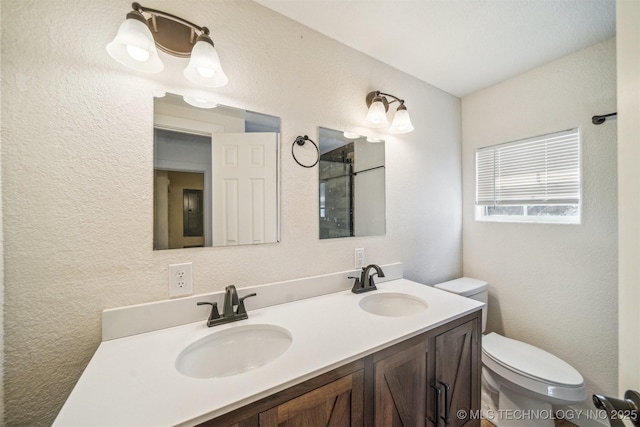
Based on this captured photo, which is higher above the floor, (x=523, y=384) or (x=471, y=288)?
(x=471, y=288)

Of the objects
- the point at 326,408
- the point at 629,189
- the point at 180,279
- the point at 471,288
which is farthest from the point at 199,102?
the point at 471,288

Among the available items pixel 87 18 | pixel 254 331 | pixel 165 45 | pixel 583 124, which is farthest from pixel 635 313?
pixel 87 18

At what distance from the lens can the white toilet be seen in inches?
46.8

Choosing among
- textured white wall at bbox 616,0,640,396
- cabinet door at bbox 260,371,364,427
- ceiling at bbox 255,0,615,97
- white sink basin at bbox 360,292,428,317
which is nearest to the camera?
textured white wall at bbox 616,0,640,396

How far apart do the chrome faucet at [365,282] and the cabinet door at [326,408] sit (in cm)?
56

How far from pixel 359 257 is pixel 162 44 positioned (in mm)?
1419

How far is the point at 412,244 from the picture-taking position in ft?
5.69

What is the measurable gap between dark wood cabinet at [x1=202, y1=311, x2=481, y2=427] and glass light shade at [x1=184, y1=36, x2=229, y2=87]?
1136mm

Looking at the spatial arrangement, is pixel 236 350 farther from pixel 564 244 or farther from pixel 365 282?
pixel 564 244

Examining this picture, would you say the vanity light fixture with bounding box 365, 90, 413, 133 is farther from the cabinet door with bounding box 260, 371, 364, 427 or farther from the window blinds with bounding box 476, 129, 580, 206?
the cabinet door with bounding box 260, 371, 364, 427

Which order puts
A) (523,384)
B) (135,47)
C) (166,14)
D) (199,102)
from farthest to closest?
(523,384)
(199,102)
(166,14)
(135,47)

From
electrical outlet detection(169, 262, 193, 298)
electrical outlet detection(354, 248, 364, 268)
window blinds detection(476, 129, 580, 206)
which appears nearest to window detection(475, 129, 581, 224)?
window blinds detection(476, 129, 580, 206)

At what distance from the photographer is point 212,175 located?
106cm

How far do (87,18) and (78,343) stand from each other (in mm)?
1167
